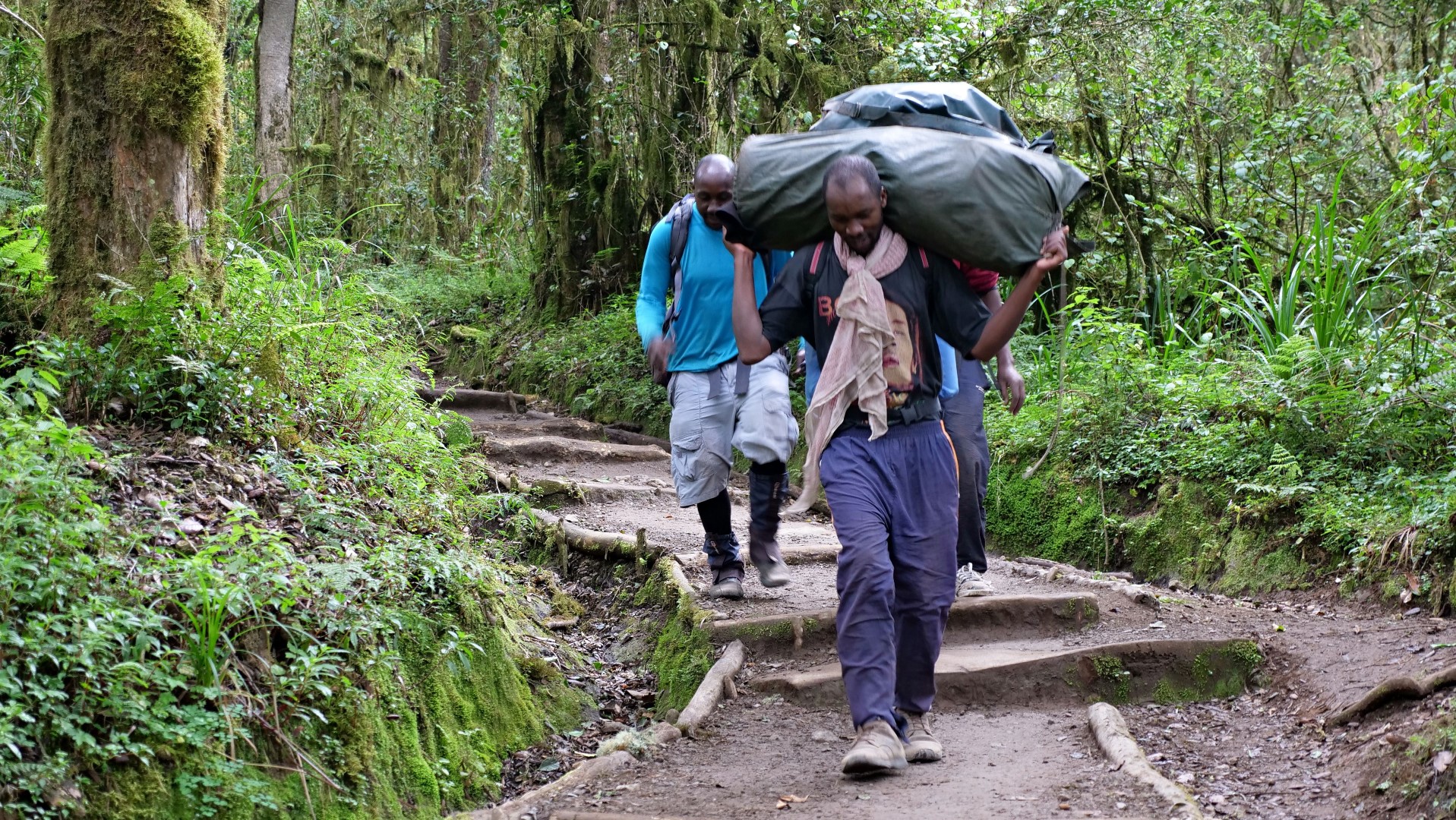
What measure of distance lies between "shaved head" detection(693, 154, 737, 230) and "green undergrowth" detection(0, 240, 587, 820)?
1.82 meters

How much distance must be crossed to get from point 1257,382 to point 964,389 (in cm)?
319

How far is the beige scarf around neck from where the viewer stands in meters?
3.90

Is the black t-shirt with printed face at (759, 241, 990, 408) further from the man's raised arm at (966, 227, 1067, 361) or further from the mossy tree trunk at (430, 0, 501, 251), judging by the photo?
the mossy tree trunk at (430, 0, 501, 251)

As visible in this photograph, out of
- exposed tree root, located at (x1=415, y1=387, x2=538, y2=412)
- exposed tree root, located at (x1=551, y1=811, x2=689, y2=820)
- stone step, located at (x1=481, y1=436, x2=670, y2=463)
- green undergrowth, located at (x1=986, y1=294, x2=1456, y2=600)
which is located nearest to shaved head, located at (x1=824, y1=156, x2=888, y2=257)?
exposed tree root, located at (x1=551, y1=811, x2=689, y2=820)

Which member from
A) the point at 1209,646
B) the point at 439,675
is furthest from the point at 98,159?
the point at 1209,646

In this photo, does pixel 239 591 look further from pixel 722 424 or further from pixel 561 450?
pixel 561 450

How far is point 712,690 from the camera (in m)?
4.90

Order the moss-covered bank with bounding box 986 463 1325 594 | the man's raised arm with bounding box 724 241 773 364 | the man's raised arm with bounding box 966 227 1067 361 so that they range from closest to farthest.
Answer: the man's raised arm with bounding box 966 227 1067 361 < the man's raised arm with bounding box 724 241 773 364 < the moss-covered bank with bounding box 986 463 1325 594

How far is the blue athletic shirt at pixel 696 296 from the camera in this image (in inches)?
213

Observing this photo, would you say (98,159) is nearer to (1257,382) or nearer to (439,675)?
(439,675)

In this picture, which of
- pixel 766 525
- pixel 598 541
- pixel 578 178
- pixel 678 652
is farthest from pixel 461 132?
pixel 678 652

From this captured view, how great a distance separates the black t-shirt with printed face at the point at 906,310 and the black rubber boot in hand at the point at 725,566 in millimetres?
1900

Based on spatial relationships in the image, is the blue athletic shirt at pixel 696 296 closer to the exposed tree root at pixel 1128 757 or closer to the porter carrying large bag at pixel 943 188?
the porter carrying large bag at pixel 943 188

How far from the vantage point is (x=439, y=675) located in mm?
4391
